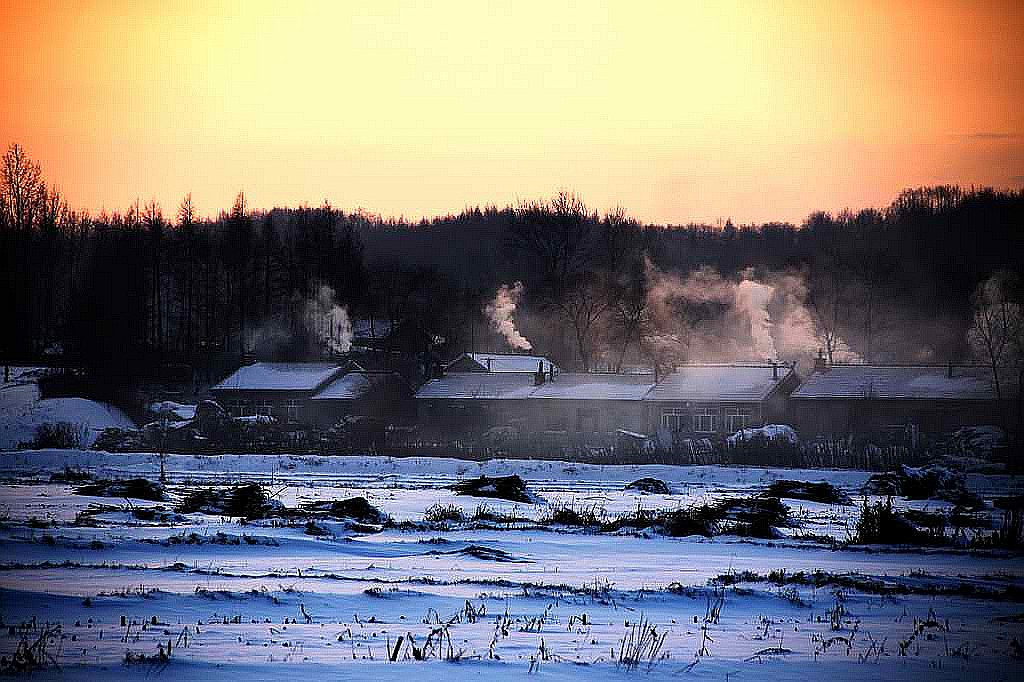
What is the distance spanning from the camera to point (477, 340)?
12106cm

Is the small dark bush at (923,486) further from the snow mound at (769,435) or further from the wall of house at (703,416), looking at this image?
the wall of house at (703,416)

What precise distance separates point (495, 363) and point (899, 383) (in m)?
30.8

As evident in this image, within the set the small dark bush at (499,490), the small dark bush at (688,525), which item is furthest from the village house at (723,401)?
the small dark bush at (688,525)

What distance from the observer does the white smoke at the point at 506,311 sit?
108250 millimetres

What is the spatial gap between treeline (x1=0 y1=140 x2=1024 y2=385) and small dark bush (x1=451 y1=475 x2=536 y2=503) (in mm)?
51847

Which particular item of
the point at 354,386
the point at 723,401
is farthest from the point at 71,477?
the point at 723,401

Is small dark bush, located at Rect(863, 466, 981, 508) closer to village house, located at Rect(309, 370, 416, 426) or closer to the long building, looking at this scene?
the long building

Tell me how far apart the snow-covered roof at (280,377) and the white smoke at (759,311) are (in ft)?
123

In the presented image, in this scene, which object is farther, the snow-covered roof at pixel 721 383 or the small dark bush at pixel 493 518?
the snow-covered roof at pixel 721 383

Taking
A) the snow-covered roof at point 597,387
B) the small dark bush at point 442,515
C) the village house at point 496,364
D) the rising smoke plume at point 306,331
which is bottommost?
the small dark bush at point 442,515

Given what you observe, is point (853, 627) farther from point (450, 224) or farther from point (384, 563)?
point (450, 224)

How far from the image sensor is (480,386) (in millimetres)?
74812

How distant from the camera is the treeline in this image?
90.6 m

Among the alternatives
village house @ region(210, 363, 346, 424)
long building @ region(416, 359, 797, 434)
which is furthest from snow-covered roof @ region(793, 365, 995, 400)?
village house @ region(210, 363, 346, 424)
